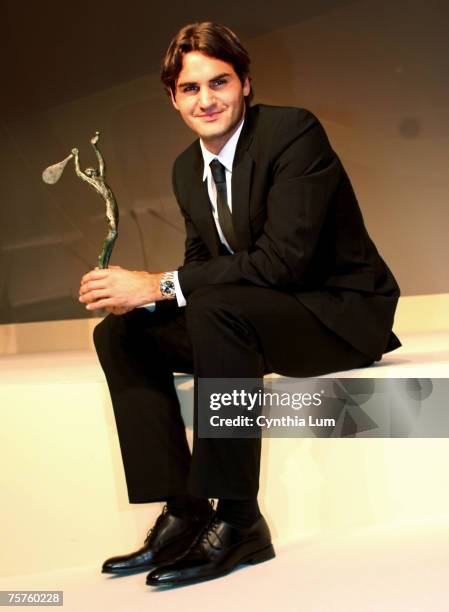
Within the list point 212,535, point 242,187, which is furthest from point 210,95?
point 212,535

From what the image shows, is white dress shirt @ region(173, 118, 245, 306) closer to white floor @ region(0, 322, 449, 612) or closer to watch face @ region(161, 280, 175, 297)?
watch face @ region(161, 280, 175, 297)

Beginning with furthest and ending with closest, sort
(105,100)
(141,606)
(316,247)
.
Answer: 1. (105,100)
2. (316,247)
3. (141,606)

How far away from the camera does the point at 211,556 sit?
1.65 meters

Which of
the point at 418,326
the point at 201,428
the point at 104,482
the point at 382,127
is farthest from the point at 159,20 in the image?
the point at 201,428

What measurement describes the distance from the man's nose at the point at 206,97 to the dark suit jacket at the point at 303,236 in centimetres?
11

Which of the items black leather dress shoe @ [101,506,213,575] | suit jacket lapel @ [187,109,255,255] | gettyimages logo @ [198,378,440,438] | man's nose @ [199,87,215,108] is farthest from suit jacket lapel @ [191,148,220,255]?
black leather dress shoe @ [101,506,213,575]

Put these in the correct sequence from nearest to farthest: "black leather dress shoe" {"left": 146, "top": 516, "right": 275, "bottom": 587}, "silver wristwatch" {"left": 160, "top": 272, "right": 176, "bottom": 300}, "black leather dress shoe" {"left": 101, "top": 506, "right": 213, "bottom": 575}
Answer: "black leather dress shoe" {"left": 146, "top": 516, "right": 275, "bottom": 587} → "black leather dress shoe" {"left": 101, "top": 506, "right": 213, "bottom": 575} → "silver wristwatch" {"left": 160, "top": 272, "right": 176, "bottom": 300}

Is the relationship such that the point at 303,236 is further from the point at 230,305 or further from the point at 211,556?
the point at 211,556

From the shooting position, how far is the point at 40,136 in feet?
13.8

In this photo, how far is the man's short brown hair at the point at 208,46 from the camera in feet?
6.38

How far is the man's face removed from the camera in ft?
6.39

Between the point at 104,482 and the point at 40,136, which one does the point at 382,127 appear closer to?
the point at 40,136

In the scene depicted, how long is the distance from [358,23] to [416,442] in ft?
7.90

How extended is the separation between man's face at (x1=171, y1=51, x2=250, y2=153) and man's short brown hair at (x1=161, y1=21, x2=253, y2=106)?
0.04ft
